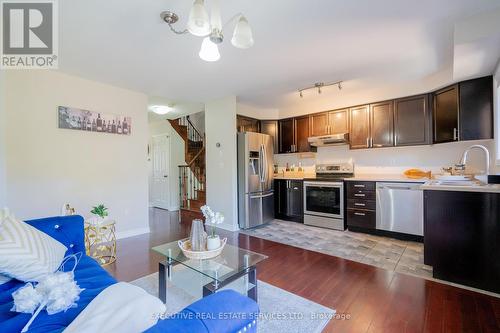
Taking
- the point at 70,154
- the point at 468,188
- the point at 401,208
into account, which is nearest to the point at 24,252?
the point at 70,154

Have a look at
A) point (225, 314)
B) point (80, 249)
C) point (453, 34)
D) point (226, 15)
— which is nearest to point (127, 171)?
point (80, 249)

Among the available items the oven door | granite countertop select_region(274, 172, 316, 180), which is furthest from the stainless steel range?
granite countertop select_region(274, 172, 316, 180)

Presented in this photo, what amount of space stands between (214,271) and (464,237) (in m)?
2.34

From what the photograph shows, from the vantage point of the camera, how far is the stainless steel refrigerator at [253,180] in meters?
4.25

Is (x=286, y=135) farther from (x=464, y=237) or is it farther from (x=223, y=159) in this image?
(x=464, y=237)

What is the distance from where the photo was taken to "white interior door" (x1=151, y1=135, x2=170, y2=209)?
6.45 m

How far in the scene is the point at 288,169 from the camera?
543 centimetres

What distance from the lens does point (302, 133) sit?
4.98 meters

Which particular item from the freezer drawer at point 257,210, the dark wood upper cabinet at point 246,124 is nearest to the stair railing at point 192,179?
the dark wood upper cabinet at point 246,124

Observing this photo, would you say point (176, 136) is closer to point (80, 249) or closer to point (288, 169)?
point (288, 169)

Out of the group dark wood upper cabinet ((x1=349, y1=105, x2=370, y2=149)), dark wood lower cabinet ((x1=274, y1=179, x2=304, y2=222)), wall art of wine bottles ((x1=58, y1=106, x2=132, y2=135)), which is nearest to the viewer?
wall art of wine bottles ((x1=58, y1=106, x2=132, y2=135))

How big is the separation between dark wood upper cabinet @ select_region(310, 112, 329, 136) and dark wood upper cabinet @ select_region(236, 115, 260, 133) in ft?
4.12

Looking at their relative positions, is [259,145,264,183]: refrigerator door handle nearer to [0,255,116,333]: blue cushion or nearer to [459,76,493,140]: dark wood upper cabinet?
[459,76,493,140]: dark wood upper cabinet

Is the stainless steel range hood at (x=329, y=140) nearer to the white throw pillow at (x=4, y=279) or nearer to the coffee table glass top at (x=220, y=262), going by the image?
the coffee table glass top at (x=220, y=262)
